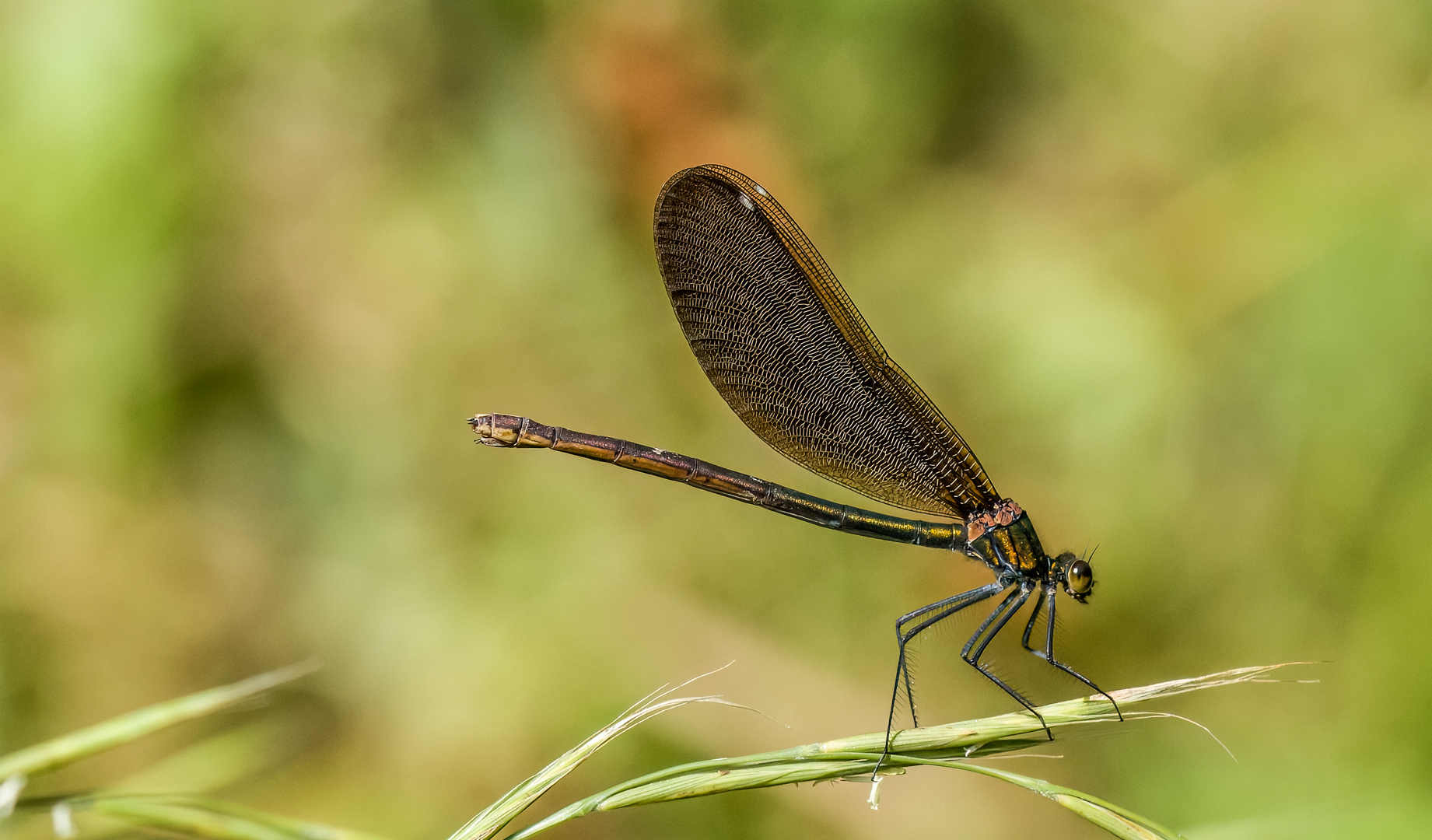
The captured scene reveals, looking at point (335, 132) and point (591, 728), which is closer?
point (591, 728)

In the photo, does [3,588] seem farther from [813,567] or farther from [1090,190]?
[1090,190]

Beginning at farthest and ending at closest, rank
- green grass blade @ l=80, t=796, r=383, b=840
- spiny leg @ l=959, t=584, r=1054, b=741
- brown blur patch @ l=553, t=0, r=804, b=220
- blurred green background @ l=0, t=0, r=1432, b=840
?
brown blur patch @ l=553, t=0, r=804, b=220
blurred green background @ l=0, t=0, r=1432, b=840
spiny leg @ l=959, t=584, r=1054, b=741
green grass blade @ l=80, t=796, r=383, b=840

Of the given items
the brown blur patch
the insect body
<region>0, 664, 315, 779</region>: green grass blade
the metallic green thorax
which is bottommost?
<region>0, 664, 315, 779</region>: green grass blade

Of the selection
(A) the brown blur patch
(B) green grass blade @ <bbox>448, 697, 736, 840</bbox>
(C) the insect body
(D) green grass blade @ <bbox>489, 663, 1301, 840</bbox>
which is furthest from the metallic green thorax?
(A) the brown blur patch

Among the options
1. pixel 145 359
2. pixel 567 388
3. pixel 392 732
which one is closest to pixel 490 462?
pixel 567 388

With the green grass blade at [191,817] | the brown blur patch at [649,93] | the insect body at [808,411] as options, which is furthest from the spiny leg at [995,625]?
the brown blur patch at [649,93]

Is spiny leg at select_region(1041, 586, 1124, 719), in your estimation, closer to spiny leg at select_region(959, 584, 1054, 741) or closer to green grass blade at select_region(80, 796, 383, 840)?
spiny leg at select_region(959, 584, 1054, 741)

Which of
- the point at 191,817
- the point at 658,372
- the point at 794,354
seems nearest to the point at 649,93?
the point at 658,372
